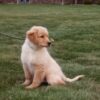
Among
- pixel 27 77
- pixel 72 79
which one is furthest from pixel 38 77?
pixel 72 79

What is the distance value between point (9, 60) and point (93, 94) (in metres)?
3.36

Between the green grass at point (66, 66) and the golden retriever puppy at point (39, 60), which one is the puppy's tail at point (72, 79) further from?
the golden retriever puppy at point (39, 60)

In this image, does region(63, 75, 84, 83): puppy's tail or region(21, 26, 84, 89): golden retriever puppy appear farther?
region(63, 75, 84, 83): puppy's tail

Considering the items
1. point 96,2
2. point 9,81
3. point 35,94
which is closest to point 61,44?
point 9,81

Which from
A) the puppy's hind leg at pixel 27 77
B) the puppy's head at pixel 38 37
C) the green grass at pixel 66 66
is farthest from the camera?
the puppy's hind leg at pixel 27 77

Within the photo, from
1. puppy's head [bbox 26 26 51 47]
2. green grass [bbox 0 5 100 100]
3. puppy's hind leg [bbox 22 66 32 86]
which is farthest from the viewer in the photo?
puppy's hind leg [bbox 22 66 32 86]

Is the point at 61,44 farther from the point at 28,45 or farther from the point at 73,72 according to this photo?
the point at 28,45

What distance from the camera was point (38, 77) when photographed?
6.79 meters

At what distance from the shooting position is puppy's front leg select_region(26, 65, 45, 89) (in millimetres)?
6746

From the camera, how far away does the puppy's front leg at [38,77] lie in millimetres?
6746

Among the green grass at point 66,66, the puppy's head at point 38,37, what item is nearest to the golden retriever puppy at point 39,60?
the puppy's head at point 38,37

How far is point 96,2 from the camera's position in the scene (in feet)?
138

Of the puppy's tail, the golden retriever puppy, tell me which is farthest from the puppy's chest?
the puppy's tail

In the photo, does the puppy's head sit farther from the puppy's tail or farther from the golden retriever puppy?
the puppy's tail
